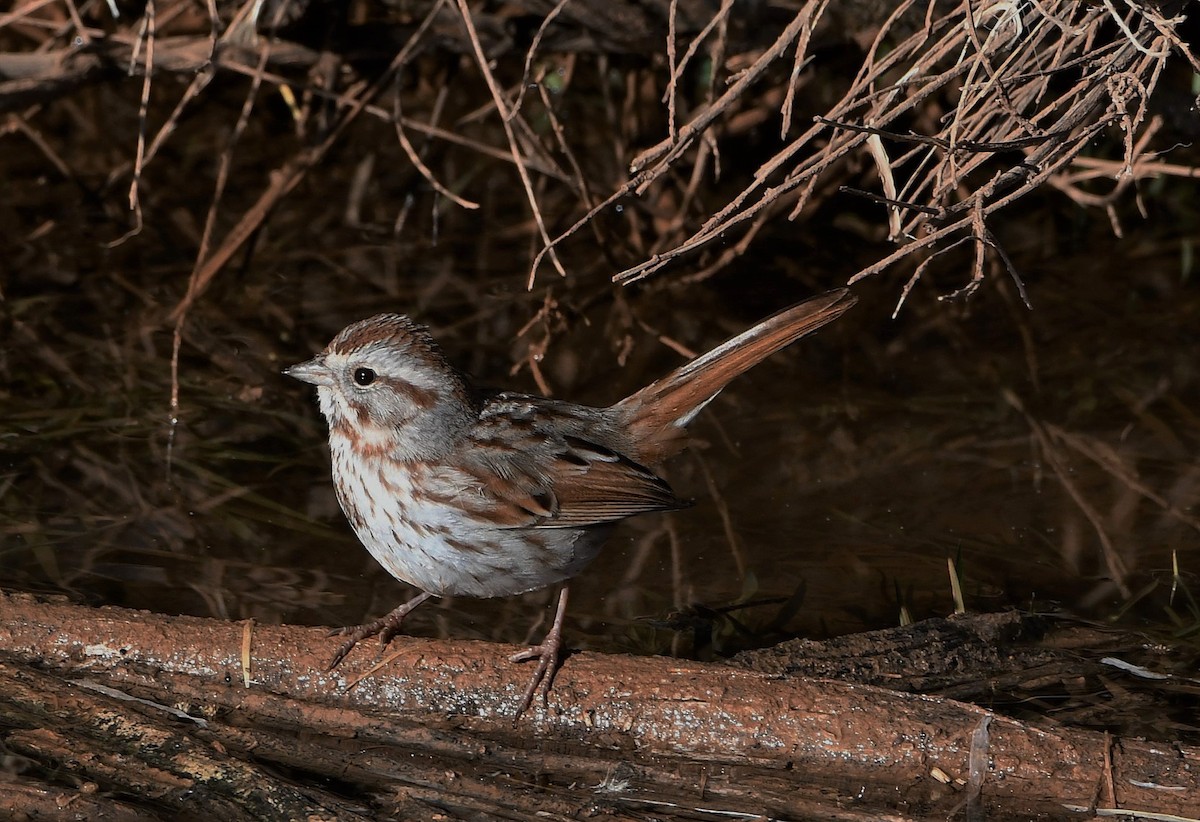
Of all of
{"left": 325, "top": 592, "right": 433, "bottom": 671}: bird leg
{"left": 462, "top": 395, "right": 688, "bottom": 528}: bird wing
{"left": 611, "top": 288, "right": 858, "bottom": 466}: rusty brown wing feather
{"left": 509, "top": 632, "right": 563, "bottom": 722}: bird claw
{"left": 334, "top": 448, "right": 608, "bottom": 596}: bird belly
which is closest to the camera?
{"left": 509, "top": 632, "right": 563, "bottom": 722}: bird claw

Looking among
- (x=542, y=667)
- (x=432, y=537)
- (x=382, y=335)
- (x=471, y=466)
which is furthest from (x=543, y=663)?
(x=382, y=335)

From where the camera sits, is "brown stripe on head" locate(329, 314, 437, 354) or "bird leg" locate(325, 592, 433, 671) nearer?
"bird leg" locate(325, 592, 433, 671)

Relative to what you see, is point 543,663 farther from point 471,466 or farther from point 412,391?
point 412,391

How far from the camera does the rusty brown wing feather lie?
4328 mm

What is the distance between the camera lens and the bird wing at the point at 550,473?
162 inches

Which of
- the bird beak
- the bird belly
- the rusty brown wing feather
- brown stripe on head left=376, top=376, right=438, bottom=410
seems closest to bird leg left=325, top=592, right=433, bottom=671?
the bird belly

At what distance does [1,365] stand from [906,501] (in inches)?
144

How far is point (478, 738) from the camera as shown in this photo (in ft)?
12.2

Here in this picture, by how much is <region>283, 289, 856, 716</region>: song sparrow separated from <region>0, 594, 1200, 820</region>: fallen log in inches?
6.7

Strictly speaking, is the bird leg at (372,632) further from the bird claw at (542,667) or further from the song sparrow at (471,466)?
the bird claw at (542,667)

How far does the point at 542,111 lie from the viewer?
7.67m

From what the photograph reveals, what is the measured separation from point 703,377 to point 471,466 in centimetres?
79

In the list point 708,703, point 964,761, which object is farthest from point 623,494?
point 964,761

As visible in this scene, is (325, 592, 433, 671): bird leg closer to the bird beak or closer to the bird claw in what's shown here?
the bird claw
